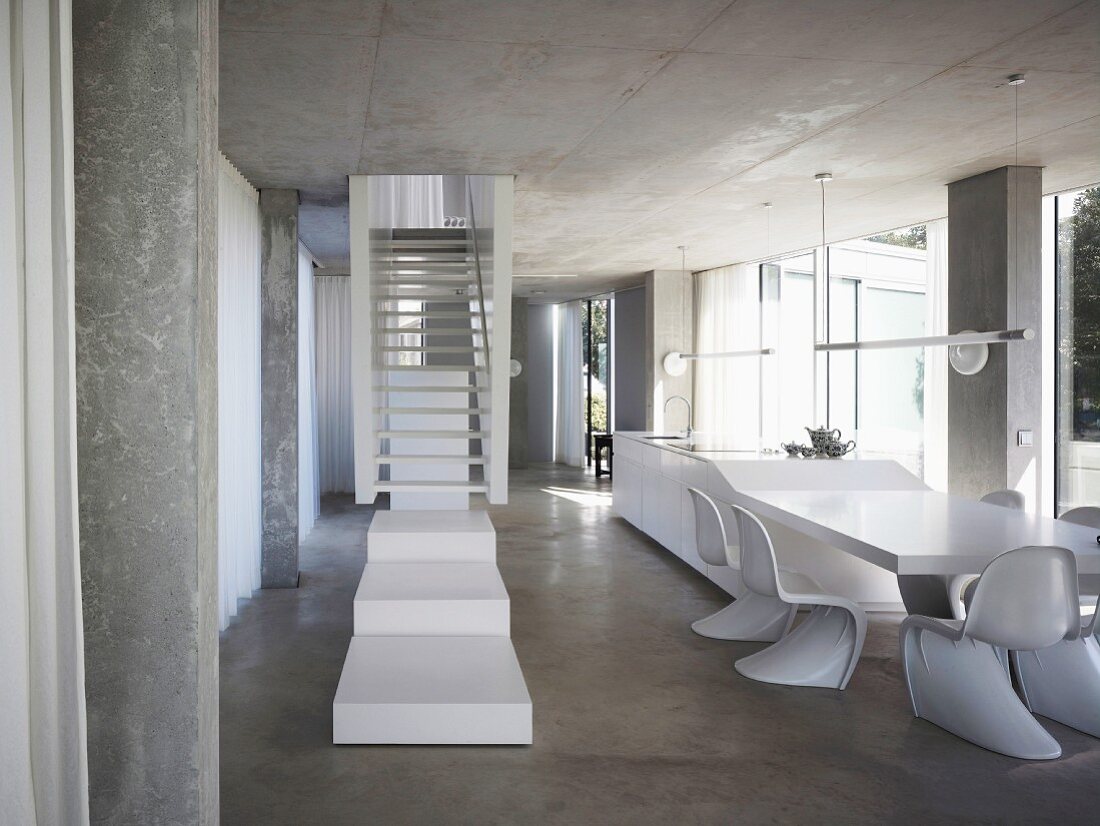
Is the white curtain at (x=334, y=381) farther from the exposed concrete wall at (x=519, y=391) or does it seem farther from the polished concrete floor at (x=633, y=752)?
the polished concrete floor at (x=633, y=752)

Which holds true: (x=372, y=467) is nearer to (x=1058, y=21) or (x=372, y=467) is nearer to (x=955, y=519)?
(x=955, y=519)

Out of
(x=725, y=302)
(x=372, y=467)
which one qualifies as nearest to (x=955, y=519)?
(x=372, y=467)

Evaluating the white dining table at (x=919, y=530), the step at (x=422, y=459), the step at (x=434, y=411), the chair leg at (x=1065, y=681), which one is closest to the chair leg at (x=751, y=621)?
the white dining table at (x=919, y=530)

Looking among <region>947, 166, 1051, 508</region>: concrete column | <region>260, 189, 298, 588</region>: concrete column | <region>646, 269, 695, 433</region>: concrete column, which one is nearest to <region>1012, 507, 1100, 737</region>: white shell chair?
<region>947, 166, 1051, 508</region>: concrete column

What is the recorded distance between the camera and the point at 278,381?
245 inches

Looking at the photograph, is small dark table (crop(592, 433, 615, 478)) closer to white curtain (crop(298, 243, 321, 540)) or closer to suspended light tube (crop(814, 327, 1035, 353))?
white curtain (crop(298, 243, 321, 540))

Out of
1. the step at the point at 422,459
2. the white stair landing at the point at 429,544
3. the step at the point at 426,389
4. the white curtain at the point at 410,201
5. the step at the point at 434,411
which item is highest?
the white curtain at the point at 410,201

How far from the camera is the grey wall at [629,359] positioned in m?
12.7

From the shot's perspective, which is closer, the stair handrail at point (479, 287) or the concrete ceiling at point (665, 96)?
the concrete ceiling at point (665, 96)

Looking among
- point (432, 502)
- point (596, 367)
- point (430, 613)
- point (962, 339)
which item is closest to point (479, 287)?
point (432, 502)

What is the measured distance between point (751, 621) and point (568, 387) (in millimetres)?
10030

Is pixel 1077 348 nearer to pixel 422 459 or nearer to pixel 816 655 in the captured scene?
pixel 816 655

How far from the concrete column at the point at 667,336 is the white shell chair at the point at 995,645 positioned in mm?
7187

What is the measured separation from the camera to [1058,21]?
3.31m
